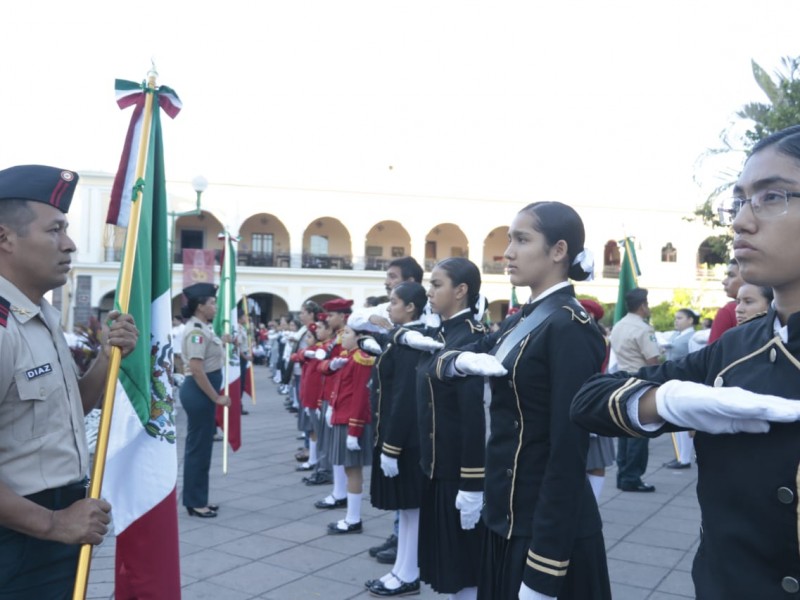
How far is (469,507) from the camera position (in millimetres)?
3248

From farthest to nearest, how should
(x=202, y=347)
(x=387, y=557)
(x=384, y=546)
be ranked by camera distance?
(x=202, y=347) → (x=384, y=546) → (x=387, y=557)

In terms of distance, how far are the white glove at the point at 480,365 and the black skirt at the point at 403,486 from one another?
6.31 feet

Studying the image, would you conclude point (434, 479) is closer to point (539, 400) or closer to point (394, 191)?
point (539, 400)

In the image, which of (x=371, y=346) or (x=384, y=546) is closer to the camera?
(x=384, y=546)

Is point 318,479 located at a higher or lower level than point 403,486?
lower

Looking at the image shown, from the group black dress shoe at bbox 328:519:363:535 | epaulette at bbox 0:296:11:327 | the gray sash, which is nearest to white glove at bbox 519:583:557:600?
the gray sash

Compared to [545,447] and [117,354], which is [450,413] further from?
[117,354]

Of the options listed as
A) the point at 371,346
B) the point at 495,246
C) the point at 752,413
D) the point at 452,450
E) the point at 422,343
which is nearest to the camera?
the point at 752,413

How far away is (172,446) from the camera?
3.13 m

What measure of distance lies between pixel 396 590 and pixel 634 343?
4.37 meters

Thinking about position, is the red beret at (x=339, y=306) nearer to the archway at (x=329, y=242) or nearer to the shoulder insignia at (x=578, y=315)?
Result: the shoulder insignia at (x=578, y=315)

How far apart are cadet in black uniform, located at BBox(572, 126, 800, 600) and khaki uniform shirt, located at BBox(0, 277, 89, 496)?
1801 millimetres

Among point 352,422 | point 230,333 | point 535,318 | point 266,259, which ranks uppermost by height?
point 266,259

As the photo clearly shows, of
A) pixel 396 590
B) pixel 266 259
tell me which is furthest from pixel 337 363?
pixel 266 259
